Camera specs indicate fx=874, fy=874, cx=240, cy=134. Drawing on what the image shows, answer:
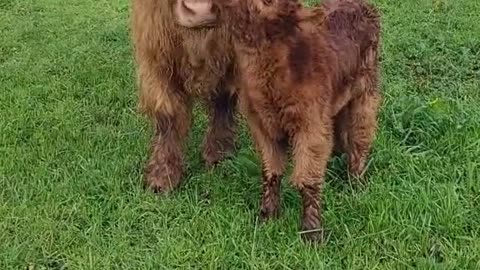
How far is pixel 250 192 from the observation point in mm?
4289

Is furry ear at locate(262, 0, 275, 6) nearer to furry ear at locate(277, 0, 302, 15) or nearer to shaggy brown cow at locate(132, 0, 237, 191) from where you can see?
furry ear at locate(277, 0, 302, 15)

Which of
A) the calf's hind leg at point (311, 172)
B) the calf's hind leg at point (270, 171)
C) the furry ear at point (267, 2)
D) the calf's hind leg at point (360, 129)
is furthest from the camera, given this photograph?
the calf's hind leg at point (360, 129)

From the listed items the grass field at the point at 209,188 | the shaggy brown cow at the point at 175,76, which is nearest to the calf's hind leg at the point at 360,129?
the grass field at the point at 209,188

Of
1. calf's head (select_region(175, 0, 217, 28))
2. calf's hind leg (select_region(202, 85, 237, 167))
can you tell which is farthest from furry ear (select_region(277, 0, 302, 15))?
calf's hind leg (select_region(202, 85, 237, 167))

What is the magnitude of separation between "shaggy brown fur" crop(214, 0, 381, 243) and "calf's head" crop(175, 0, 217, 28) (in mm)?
62

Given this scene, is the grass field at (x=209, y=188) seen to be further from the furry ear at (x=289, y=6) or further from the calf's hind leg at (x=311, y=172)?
the furry ear at (x=289, y=6)

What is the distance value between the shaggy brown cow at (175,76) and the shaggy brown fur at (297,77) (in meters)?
0.28

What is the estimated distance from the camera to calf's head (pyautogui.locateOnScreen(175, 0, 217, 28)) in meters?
3.67

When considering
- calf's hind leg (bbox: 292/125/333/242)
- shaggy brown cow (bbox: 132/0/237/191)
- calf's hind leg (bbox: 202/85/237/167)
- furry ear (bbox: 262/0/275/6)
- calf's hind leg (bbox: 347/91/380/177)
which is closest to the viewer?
furry ear (bbox: 262/0/275/6)

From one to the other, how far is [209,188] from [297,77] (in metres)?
0.98

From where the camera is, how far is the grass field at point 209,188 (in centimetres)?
367

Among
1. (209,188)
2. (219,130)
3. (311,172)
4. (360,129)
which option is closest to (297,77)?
(311,172)

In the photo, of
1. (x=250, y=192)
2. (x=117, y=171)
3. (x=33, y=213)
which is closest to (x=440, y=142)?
(x=250, y=192)

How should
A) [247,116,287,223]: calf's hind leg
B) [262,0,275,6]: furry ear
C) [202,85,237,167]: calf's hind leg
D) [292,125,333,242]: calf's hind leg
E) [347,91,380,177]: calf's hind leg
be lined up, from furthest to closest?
[202,85,237,167]: calf's hind leg
[347,91,380,177]: calf's hind leg
[247,116,287,223]: calf's hind leg
[292,125,333,242]: calf's hind leg
[262,0,275,6]: furry ear
